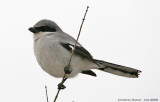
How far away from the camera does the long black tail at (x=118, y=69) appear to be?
4147 mm

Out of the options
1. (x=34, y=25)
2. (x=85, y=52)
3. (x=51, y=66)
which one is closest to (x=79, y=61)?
(x=85, y=52)

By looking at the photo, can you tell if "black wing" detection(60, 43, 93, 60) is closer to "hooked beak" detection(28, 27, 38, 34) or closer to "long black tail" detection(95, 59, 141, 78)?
"long black tail" detection(95, 59, 141, 78)

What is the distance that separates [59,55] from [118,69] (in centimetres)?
101

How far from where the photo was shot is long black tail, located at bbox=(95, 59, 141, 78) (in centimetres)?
415

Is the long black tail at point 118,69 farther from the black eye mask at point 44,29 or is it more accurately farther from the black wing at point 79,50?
the black eye mask at point 44,29

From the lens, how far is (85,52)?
4.53 metres

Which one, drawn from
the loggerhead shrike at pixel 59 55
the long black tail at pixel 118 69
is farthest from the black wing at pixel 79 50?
the long black tail at pixel 118 69

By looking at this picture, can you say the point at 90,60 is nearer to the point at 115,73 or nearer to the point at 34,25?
the point at 115,73

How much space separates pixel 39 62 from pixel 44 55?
0.15 m

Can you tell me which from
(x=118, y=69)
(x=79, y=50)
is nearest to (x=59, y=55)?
(x=79, y=50)

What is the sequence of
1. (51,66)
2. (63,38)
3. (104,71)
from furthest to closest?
1. (104,71)
2. (63,38)
3. (51,66)

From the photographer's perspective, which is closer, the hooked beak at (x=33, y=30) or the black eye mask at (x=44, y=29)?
the hooked beak at (x=33, y=30)

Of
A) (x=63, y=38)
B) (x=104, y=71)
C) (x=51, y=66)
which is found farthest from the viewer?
(x=104, y=71)

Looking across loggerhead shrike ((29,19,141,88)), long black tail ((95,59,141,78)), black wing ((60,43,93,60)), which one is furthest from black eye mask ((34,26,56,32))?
long black tail ((95,59,141,78))
